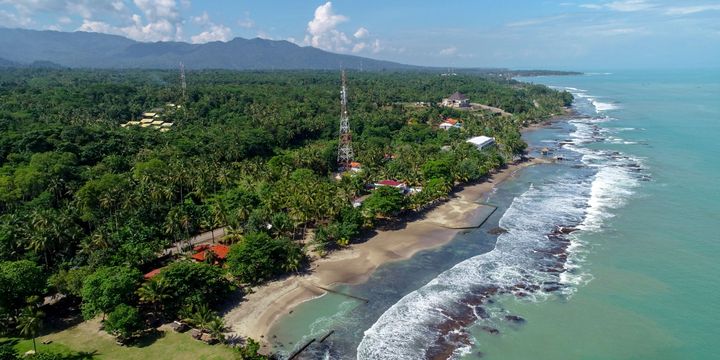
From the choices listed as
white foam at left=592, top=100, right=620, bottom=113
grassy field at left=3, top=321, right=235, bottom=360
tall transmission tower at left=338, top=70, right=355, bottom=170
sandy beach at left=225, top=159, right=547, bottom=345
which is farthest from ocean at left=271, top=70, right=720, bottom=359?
white foam at left=592, top=100, right=620, bottom=113

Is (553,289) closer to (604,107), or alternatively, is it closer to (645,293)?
(645,293)

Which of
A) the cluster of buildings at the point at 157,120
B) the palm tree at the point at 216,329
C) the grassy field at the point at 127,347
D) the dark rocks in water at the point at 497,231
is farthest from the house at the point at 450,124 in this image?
the grassy field at the point at 127,347

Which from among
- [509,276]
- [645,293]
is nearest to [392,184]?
[509,276]

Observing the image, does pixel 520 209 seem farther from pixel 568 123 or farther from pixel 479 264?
pixel 568 123

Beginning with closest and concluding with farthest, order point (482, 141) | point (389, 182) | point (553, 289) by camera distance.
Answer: point (553, 289), point (389, 182), point (482, 141)

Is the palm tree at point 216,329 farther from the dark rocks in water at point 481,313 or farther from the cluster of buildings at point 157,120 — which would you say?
the cluster of buildings at point 157,120

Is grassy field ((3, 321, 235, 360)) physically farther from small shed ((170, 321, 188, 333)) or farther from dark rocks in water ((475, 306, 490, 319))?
dark rocks in water ((475, 306, 490, 319))
